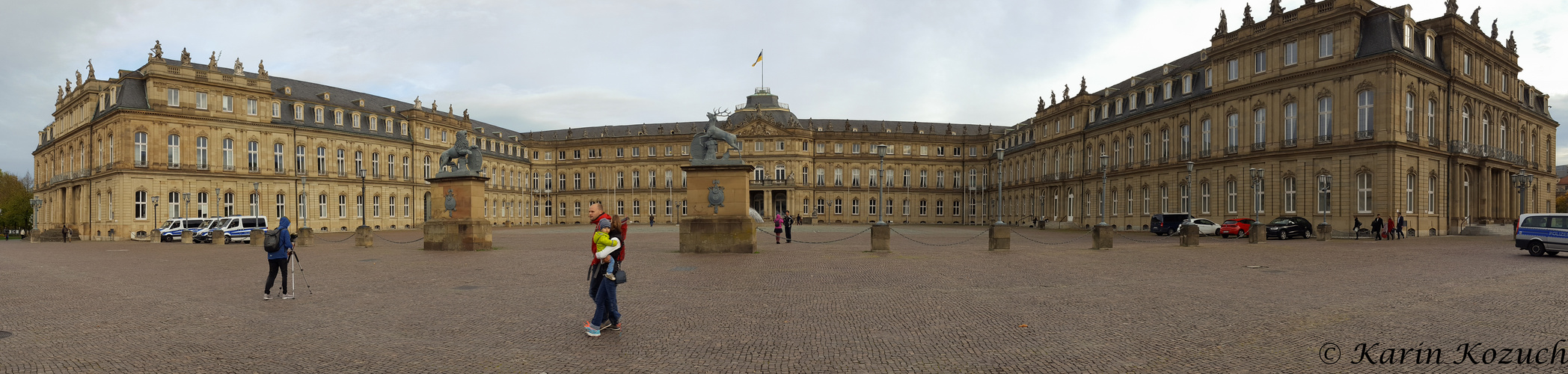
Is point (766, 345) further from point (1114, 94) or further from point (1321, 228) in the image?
point (1114, 94)

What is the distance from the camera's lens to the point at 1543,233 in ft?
72.1

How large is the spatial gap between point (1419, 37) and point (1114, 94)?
80.4ft

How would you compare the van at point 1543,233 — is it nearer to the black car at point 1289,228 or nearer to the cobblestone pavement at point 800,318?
the cobblestone pavement at point 800,318

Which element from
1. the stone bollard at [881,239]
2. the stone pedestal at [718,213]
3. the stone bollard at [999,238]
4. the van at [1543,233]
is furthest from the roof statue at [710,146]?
the van at [1543,233]

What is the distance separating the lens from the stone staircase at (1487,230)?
128 ft

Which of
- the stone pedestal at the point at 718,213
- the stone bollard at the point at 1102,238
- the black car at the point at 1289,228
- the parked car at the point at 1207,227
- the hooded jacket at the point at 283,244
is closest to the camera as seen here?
the hooded jacket at the point at 283,244

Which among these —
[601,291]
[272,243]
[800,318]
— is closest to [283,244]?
[272,243]

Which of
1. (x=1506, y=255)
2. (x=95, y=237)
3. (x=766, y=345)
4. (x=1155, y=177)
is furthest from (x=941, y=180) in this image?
(x=766, y=345)

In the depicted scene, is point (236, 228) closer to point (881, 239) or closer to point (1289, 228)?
point (881, 239)

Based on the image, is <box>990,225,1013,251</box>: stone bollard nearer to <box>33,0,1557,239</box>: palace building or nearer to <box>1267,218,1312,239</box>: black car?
<box>33,0,1557,239</box>: palace building

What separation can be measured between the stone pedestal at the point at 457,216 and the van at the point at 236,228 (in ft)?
62.3

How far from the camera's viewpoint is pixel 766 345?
8172 mm

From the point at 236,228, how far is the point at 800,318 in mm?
42410

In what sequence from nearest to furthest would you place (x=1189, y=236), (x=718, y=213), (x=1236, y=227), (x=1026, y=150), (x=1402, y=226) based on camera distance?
1. (x=718, y=213)
2. (x=1189, y=236)
3. (x=1402, y=226)
4. (x=1236, y=227)
5. (x=1026, y=150)
